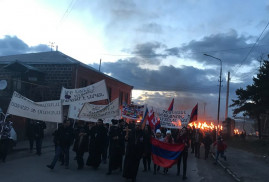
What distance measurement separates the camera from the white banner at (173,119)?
18.3m

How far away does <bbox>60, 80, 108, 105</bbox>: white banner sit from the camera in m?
14.4

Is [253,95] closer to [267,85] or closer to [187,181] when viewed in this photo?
[267,85]

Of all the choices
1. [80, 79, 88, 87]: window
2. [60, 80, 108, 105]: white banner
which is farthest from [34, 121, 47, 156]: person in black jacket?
[80, 79, 88, 87]: window

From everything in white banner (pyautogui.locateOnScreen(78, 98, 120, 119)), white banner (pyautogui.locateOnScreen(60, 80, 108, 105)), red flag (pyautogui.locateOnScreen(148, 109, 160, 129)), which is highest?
white banner (pyautogui.locateOnScreen(60, 80, 108, 105))

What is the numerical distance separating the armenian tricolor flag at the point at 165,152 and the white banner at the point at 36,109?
12.3ft

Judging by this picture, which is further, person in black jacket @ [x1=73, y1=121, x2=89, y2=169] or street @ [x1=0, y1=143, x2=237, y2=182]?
person in black jacket @ [x1=73, y1=121, x2=89, y2=169]

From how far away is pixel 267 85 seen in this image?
2792 centimetres

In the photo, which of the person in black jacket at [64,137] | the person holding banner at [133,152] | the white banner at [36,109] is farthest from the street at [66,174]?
the white banner at [36,109]

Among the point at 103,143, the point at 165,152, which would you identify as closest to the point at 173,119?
the point at 165,152

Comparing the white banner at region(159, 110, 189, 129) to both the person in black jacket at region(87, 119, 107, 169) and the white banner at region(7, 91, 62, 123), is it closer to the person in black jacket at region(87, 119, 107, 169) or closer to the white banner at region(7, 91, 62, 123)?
the person in black jacket at region(87, 119, 107, 169)

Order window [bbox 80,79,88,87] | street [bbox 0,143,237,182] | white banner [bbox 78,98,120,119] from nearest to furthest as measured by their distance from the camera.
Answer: street [bbox 0,143,237,182], white banner [bbox 78,98,120,119], window [bbox 80,79,88,87]

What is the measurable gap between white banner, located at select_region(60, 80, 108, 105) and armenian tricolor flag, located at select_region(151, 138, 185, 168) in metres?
3.69

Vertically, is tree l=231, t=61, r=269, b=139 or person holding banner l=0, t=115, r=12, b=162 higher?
tree l=231, t=61, r=269, b=139

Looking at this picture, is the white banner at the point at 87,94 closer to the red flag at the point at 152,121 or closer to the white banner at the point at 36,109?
the white banner at the point at 36,109
